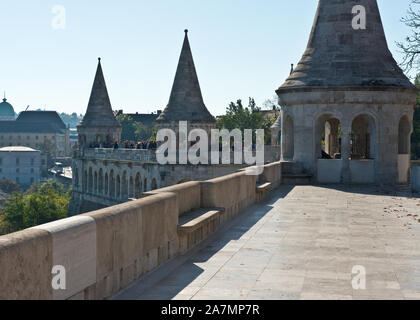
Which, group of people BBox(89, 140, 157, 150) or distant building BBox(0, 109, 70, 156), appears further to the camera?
distant building BBox(0, 109, 70, 156)

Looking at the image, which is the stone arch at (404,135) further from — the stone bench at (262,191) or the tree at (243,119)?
the tree at (243,119)

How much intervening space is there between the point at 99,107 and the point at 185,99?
1690 centimetres

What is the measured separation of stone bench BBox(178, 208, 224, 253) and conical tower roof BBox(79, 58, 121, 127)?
46550mm

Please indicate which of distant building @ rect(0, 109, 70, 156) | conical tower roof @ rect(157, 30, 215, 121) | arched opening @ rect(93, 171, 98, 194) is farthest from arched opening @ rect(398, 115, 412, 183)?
distant building @ rect(0, 109, 70, 156)

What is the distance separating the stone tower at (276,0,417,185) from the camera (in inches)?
799

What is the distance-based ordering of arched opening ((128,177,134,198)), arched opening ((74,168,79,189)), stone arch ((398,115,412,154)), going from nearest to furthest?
stone arch ((398,115,412,154)) < arched opening ((128,177,134,198)) < arched opening ((74,168,79,189))

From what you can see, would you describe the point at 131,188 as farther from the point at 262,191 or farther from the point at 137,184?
the point at 262,191

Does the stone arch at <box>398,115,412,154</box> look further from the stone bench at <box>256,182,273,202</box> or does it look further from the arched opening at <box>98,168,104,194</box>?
the arched opening at <box>98,168,104,194</box>

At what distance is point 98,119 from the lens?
184 ft

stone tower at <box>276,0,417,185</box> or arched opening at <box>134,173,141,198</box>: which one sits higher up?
stone tower at <box>276,0,417,185</box>

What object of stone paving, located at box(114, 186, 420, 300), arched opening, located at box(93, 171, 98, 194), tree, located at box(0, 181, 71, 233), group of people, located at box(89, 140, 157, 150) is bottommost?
tree, located at box(0, 181, 71, 233)

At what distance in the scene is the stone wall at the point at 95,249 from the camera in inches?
186

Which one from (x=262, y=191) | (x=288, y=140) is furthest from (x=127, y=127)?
(x=262, y=191)

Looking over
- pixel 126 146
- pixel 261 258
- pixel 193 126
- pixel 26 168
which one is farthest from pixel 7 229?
pixel 26 168
